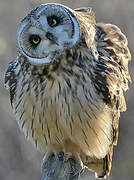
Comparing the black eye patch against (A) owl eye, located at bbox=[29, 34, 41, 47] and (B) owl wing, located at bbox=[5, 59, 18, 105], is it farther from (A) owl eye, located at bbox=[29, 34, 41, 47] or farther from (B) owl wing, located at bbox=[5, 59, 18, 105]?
(B) owl wing, located at bbox=[5, 59, 18, 105]

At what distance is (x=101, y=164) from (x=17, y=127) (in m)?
5.23

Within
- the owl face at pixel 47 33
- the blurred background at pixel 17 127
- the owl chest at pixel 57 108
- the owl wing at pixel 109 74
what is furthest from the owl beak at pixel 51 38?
the blurred background at pixel 17 127

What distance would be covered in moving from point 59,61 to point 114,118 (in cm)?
91

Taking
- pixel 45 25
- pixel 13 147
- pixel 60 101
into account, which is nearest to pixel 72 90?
pixel 60 101

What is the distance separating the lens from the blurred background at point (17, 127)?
12133 mm

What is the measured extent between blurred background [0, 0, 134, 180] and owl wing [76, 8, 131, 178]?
188 inches

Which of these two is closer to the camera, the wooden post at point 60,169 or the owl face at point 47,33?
the wooden post at point 60,169

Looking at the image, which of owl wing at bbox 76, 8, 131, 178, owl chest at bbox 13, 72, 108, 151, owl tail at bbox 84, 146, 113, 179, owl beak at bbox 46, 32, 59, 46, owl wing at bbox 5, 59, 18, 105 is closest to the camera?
owl beak at bbox 46, 32, 59, 46

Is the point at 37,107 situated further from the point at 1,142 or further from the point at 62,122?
the point at 1,142

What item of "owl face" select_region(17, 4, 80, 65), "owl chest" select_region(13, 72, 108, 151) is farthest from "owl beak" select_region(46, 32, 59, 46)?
"owl chest" select_region(13, 72, 108, 151)

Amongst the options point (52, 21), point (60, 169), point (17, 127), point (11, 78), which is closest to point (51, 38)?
point (52, 21)

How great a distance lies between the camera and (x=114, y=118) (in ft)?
22.7

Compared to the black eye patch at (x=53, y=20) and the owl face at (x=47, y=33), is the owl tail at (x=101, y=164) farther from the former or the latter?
the black eye patch at (x=53, y=20)

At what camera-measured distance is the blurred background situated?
1213cm
